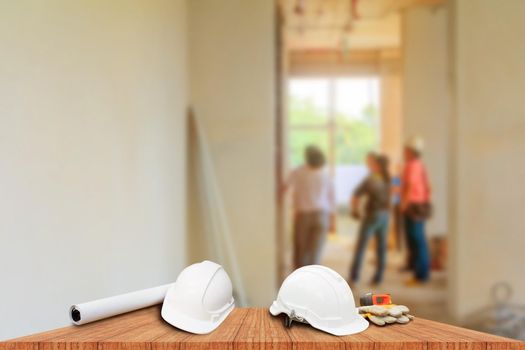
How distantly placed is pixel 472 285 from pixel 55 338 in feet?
11.6

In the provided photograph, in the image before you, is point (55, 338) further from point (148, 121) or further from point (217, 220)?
point (217, 220)

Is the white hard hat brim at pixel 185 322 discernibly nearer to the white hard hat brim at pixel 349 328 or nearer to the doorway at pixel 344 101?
the white hard hat brim at pixel 349 328

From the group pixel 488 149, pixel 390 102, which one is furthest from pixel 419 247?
pixel 390 102

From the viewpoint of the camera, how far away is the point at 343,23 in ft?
24.4

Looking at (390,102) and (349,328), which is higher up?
(390,102)

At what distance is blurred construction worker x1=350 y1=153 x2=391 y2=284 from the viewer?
16.5 ft

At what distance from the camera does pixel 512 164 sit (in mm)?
3854

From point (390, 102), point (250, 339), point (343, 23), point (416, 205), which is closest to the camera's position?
point (250, 339)

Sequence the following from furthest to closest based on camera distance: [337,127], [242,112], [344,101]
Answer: [337,127], [344,101], [242,112]

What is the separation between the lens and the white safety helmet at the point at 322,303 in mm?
1157

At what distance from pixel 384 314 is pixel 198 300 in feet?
1.49

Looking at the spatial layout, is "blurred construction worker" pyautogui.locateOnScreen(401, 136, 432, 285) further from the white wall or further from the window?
the window

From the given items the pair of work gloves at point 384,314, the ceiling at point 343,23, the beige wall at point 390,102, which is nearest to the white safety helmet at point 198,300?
the pair of work gloves at point 384,314

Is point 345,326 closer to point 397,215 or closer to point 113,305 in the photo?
point 113,305
